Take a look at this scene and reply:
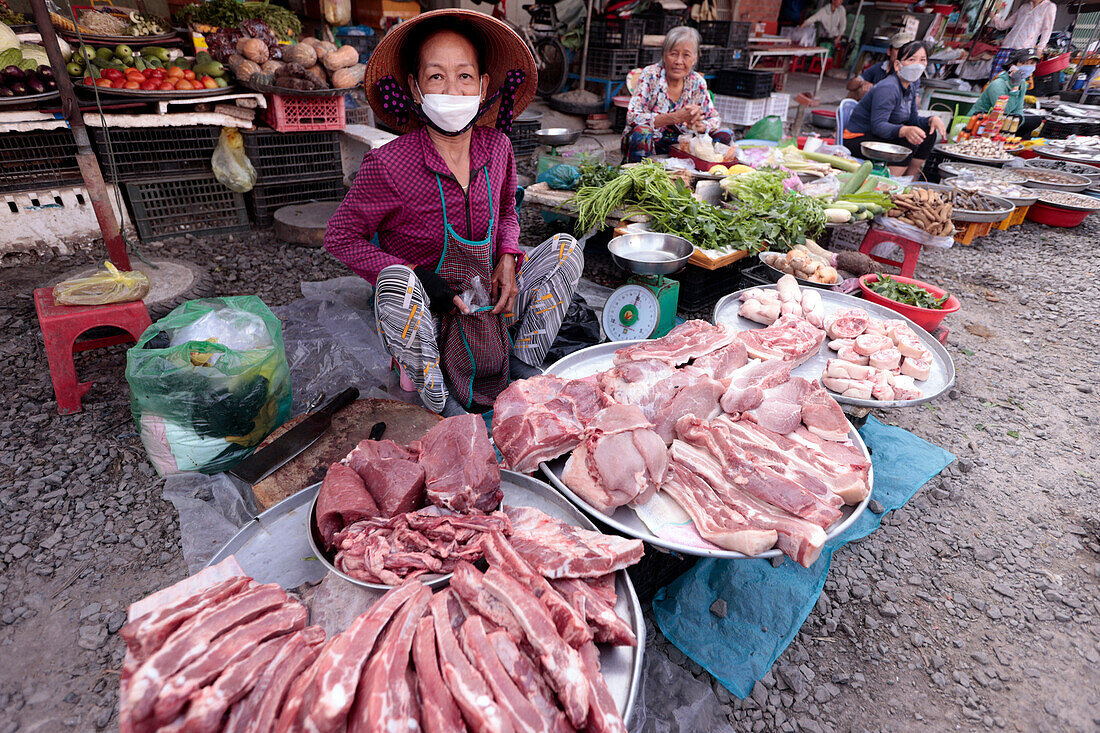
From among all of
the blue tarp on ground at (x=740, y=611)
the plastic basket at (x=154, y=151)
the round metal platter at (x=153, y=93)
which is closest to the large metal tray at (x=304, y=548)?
the blue tarp on ground at (x=740, y=611)

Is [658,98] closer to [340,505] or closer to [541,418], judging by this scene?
[541,418]

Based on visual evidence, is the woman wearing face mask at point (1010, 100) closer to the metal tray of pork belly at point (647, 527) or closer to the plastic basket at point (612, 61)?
the plastic basket at point (612, 61)

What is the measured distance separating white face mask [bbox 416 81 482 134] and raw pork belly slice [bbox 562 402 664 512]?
1.80m

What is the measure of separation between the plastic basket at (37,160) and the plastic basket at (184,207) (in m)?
0.52

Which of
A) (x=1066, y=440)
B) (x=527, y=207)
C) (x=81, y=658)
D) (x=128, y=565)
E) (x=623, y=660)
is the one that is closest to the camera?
(x=623, y=660)

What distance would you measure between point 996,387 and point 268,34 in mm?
8447

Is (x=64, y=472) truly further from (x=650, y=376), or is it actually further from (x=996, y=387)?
(x=996, y=387)

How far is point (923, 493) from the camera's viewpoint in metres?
3.65

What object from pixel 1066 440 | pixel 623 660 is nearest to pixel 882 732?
pixel 623 660

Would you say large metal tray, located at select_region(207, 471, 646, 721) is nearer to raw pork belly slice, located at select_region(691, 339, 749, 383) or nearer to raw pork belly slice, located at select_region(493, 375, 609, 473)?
raw pork belly slice, located at select_region(493, 375, 609, 473)

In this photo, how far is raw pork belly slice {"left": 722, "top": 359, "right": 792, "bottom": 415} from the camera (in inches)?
104

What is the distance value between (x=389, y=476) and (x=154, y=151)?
5.35 meters

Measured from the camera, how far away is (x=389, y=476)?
212 cm

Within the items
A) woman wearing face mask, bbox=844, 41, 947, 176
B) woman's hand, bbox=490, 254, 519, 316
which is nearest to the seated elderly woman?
woman wearing face mask, bbox=844, 41, 947, 176
